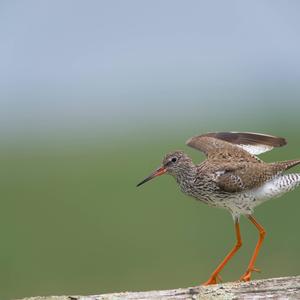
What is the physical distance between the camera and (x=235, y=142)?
1030 centimetres

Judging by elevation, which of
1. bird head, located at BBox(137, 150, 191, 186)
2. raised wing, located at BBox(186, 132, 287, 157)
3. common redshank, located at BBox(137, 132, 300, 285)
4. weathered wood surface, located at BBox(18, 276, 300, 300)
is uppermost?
raised wing, located at BBox(186, 132, 287, 157)

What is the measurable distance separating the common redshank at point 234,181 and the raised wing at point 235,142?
130 millimetres

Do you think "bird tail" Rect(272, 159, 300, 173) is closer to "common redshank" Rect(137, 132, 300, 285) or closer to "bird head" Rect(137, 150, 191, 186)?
"common redshank" Rect(137, 132, 300, 285)

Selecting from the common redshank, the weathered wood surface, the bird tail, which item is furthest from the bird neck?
the weathered wood surface

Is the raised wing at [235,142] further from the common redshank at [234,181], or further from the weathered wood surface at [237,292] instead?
the weathered wood surface at [237,292]

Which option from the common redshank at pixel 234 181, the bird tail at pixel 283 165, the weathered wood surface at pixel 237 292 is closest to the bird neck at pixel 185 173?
the common redshank at pixel 234 181

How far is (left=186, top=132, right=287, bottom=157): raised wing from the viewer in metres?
9.71

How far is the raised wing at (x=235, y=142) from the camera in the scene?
31.9 ft

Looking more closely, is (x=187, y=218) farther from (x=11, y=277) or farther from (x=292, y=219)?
(x=11, y=277)

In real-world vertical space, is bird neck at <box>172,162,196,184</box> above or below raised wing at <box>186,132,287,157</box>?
below

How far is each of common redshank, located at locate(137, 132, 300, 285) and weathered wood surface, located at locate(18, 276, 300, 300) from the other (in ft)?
6.74

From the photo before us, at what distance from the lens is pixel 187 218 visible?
628 inches

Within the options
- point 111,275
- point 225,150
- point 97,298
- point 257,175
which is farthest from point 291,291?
point 111,275

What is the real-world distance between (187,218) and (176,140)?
220 inches
